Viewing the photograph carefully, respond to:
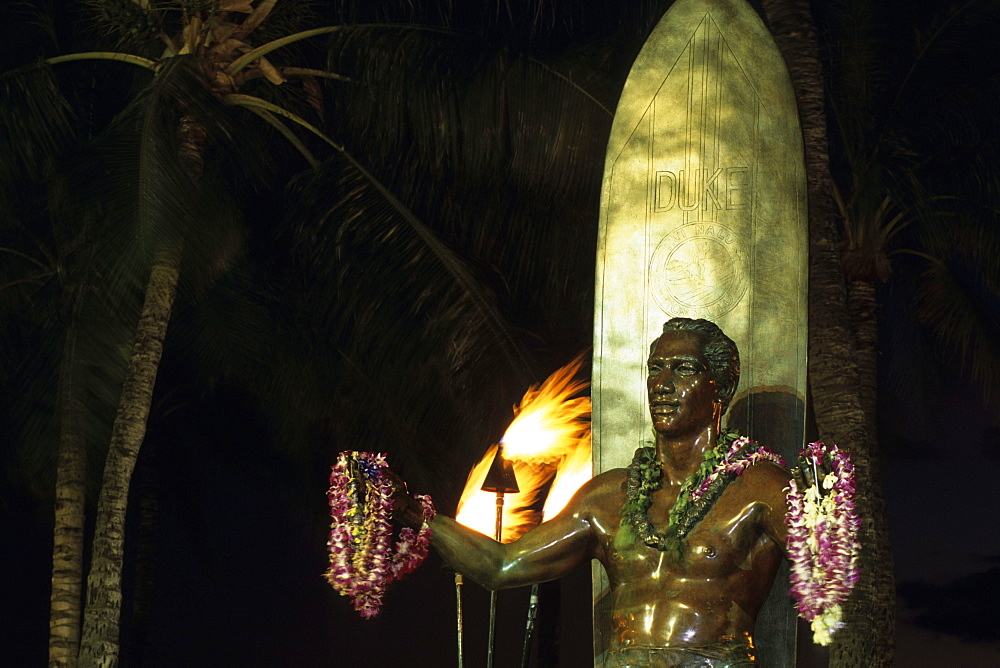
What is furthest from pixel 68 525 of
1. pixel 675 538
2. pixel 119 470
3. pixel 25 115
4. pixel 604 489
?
pixel 675 538

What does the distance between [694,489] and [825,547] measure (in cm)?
65

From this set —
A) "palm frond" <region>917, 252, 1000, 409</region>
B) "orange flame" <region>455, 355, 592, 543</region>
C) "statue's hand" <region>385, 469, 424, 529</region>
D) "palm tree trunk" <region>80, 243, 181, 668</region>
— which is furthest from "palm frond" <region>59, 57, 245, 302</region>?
"palm frond" <region>917, 252, 1000, 409</region>

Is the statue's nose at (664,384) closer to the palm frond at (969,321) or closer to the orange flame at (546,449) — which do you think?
the orange flame at (546,449)

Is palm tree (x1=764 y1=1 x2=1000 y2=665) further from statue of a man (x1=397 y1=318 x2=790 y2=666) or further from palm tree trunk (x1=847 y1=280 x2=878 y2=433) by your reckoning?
statue of a man (x1=397 y1=318 x2=790 y2=666)

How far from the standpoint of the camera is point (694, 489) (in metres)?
5.35

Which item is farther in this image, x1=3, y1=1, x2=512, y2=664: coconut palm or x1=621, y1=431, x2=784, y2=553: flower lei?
x1=3, y1=1, x2=512, y2=664: coconut palm

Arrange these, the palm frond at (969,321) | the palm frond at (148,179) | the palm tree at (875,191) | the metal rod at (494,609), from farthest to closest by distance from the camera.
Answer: the palm frond at (969,321)
the palm tree at (875,191)
the palm frond at (148,179)
the metal rod at (494,609)

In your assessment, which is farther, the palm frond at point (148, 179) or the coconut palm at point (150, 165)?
the coconut palm at point (150, 165)

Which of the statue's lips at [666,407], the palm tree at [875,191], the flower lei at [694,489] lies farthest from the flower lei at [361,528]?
the palm tree at [875,191]

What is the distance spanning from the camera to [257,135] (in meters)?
12.4

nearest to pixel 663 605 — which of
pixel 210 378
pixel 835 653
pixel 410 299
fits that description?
pixel 835 653

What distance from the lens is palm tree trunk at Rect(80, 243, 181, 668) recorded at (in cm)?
1121

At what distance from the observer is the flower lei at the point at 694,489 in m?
5.32

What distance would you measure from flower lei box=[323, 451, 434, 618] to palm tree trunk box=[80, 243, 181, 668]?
5969 mm
